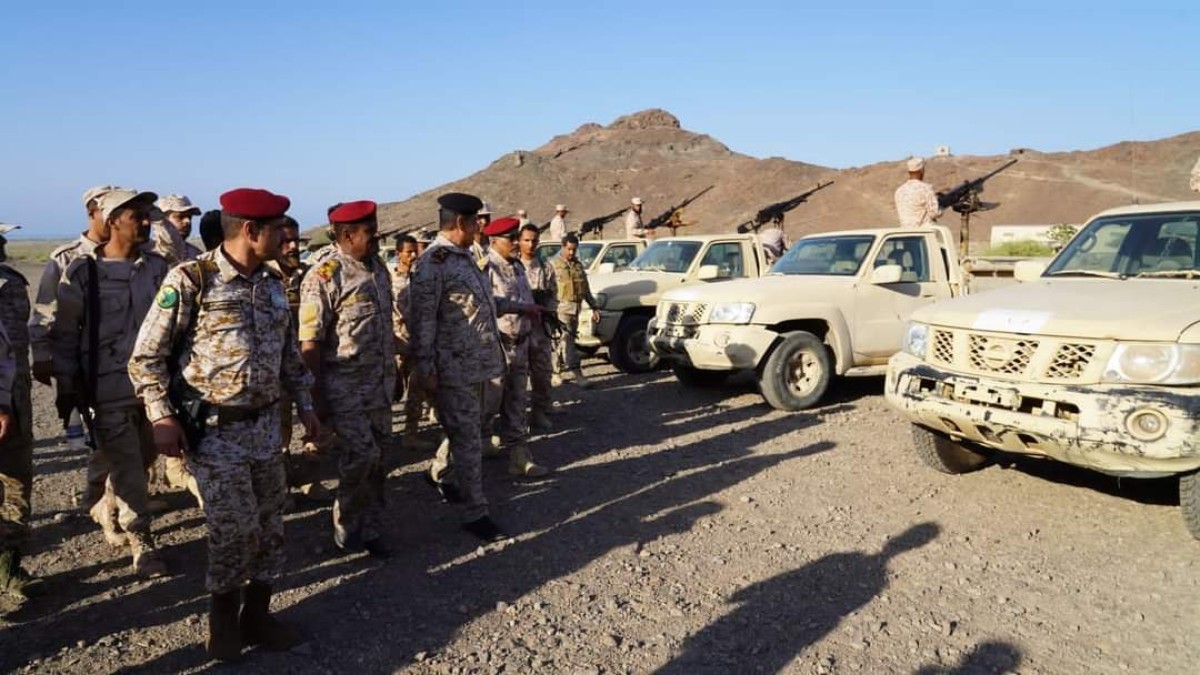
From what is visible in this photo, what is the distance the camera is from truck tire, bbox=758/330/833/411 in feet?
24.1

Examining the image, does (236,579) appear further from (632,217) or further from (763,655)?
(632,217)

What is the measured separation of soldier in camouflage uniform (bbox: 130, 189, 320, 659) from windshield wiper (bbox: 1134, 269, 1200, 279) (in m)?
4.95

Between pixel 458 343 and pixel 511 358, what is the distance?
53.0 inches

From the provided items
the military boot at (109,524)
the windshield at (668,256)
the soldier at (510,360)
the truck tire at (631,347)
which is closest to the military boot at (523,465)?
the soldier at (510,360)

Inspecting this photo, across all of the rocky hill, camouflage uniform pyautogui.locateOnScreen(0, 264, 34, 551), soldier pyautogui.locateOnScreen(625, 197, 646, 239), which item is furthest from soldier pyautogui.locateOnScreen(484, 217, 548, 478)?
the rocky hill

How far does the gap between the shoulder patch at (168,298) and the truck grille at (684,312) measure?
17.4 ft

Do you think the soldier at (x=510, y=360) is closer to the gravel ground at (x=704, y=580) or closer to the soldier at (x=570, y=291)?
the gravel ground at (x=704, y=580)

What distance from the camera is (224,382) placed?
309cm

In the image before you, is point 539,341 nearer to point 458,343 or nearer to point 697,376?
point 458,343

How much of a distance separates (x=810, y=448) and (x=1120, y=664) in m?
3.23

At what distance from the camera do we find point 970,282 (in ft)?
26.2

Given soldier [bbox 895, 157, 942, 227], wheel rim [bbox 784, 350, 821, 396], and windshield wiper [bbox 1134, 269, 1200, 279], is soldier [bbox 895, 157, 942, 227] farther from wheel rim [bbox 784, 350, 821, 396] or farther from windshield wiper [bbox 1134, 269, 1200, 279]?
windshield wiper [bbox 1134, 269, 1200, 279]

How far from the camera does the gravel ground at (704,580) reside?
330 cm

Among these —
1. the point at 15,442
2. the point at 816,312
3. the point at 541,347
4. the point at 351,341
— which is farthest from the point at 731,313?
the point at 15,442
